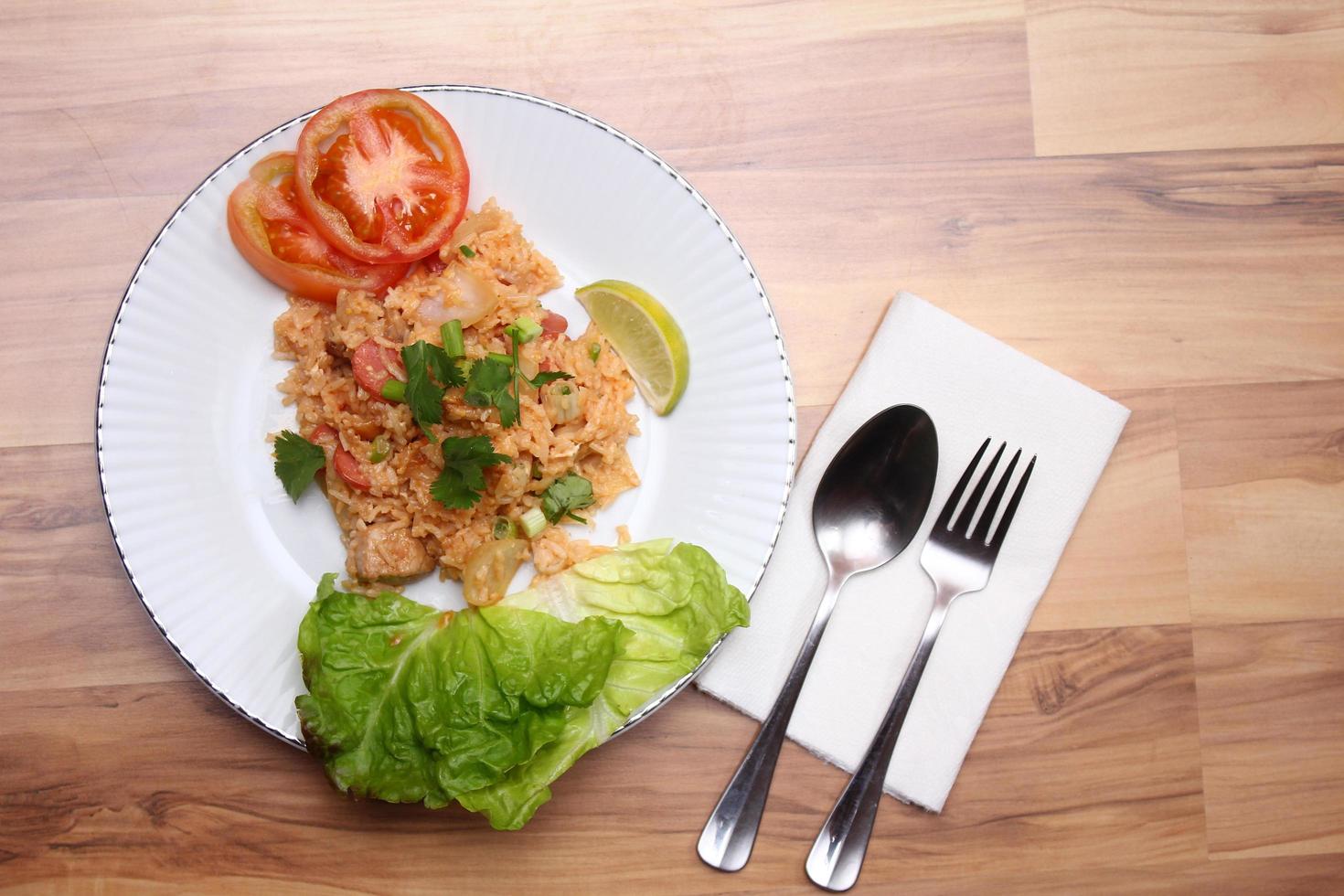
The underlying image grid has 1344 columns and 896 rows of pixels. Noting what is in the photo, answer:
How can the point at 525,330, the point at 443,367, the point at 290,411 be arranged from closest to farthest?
the point at 443,367 < the point at 525,330 < the point at 290,411

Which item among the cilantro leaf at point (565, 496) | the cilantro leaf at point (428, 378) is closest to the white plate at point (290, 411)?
the cilantro leaf at point (565, 496)

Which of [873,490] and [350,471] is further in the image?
[873,490]

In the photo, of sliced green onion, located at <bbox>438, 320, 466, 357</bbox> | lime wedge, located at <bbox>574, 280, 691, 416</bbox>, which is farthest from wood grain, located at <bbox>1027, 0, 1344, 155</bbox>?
sliced green onion, located at <bbox>438, 320, 466, 357</bbox>

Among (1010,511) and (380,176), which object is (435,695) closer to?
(380,176)

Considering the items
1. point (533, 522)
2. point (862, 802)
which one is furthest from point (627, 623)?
point (862, 802)

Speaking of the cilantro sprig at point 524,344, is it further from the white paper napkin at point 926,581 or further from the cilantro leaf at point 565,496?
the white paper napkin at point 926,581

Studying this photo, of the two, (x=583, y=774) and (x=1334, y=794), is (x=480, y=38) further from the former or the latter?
(x=1334, y=794)

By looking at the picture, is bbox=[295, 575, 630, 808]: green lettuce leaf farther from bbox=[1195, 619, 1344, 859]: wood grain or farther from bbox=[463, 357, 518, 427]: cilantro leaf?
bbox=[1195, 619, 1344, 859]: wood grain
